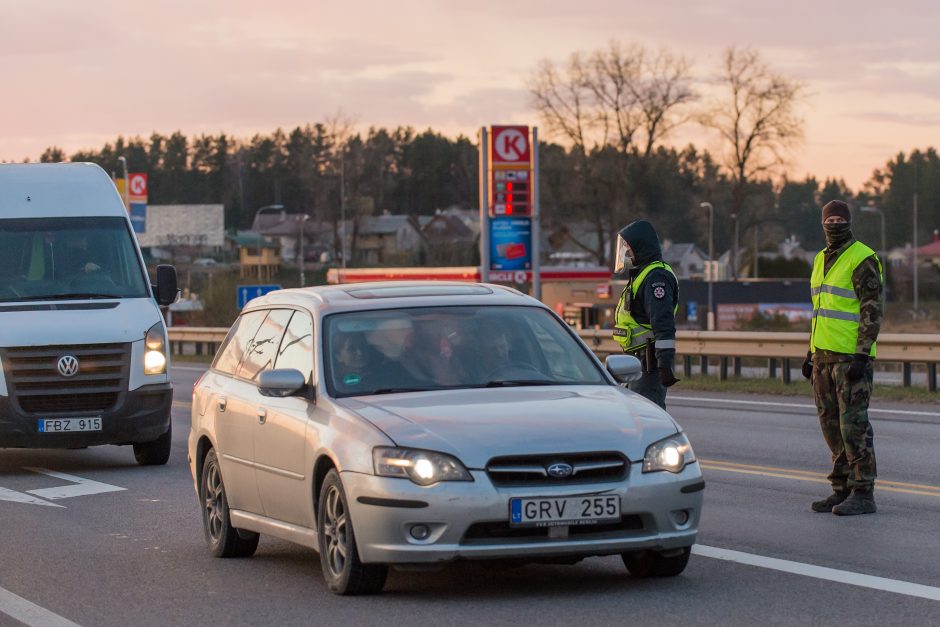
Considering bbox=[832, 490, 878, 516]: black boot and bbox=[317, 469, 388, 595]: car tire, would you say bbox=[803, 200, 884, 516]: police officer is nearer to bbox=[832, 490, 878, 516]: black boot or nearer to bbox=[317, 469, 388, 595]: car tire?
bbox=[832, 490, 878, 516]: black boot

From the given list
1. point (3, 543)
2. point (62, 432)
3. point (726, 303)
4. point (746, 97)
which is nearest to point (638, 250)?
point (3, 543)

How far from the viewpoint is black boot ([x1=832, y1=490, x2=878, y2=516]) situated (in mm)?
10406

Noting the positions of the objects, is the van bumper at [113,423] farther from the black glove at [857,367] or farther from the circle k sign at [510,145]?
the circle k sign at [510,145]

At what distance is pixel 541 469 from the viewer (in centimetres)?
728

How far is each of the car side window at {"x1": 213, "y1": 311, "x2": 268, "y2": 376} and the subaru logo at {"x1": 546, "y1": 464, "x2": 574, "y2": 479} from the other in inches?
109

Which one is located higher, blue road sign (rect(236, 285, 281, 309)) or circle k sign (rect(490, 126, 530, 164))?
circle k sign (rect(490, 126, 530, 164))

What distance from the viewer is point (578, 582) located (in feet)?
26.4

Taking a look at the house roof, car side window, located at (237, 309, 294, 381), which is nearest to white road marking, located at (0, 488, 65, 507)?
car side window, located at (237, 309, 294, 381)

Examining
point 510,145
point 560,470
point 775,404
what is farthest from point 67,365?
point 510,145

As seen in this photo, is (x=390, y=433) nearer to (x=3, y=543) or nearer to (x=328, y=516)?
(x=328, y=516)

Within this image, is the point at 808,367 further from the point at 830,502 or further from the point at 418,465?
the point at 418,465

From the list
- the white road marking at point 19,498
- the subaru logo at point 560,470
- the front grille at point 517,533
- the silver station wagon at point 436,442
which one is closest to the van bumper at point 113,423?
the white road marking at point 19,498

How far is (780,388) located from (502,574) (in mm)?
15997

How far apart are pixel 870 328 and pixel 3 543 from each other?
17.6 ft
